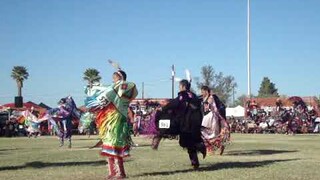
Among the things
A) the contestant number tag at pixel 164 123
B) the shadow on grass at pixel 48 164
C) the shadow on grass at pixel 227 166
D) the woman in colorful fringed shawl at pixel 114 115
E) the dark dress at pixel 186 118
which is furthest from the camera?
the shadow on grass at pixel 48 164

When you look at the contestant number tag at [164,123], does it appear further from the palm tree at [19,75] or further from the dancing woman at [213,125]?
the palm tree at [19,75]

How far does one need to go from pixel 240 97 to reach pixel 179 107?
98024 mm

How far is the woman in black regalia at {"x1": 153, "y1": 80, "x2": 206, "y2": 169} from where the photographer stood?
1102cm

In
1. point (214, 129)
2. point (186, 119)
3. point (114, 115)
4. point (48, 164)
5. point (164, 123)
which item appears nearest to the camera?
point (114, 115)

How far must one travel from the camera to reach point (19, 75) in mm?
75938

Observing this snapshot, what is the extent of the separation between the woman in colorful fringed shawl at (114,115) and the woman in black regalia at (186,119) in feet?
3.66

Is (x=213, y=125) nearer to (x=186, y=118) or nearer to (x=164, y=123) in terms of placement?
(x=164, y=123)

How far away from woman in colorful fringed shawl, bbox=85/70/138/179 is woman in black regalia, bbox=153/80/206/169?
112 cm

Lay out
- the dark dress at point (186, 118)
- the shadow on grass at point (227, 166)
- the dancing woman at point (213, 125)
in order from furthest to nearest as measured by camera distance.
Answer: the dancing woman at point (213, 125) → the dark dress at point (186, 118) → the shadow on grass at point (227, 166)

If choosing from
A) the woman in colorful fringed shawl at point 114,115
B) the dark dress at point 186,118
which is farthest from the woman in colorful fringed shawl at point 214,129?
the woman in colorful fringed shawl at point 114,115

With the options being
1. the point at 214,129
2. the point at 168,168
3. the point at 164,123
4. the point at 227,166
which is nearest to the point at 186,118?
the point at 164,123

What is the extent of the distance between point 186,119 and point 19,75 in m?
67.9

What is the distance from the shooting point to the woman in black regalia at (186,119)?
1102 centimetres

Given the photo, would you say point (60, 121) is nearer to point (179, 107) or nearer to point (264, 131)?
point (179, 107)
